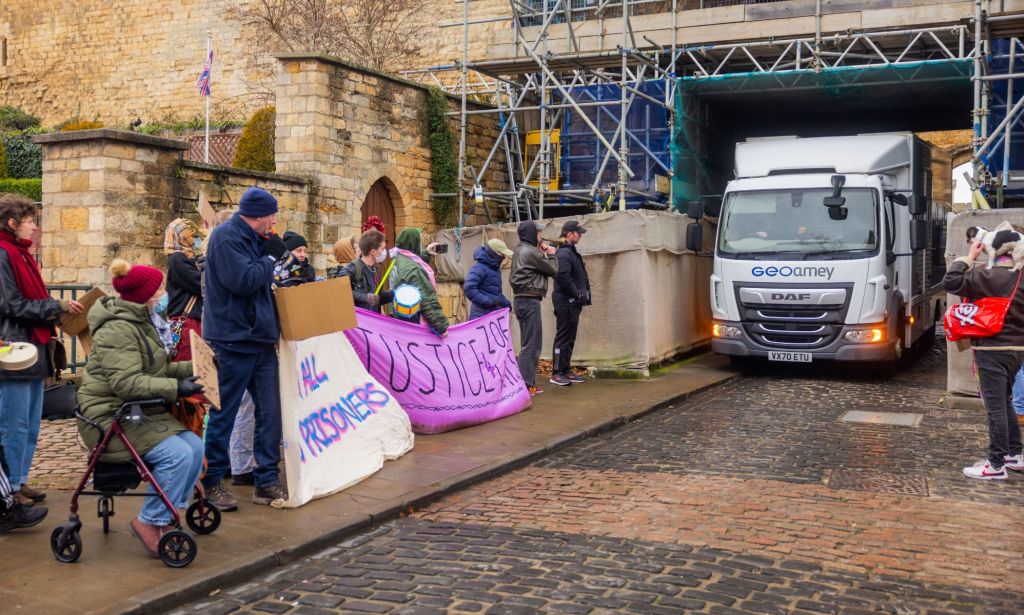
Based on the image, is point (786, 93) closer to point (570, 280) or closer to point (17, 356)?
point (570, 280)

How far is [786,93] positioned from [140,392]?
1583 centimetres

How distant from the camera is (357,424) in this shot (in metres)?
7.52

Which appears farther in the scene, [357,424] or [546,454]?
[546,454]

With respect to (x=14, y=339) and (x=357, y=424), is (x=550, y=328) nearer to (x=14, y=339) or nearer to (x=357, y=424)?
(x=357, y=424)

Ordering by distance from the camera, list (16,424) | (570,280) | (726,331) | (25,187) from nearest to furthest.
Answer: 1. (16,424)
2. (570,280)
3. (726,331)
4. (25,187)

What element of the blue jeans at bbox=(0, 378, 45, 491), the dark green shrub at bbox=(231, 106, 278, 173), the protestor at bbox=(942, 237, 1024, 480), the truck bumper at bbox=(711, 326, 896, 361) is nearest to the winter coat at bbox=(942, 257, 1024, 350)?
the protestor at bbox=(942, 237, 1024, 480)

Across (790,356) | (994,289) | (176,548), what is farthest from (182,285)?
(790,356)

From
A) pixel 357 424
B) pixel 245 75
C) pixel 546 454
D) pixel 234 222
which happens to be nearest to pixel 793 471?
pixel 546 454

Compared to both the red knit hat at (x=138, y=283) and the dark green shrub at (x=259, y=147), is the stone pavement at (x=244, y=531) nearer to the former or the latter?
the red knit hat at (x=138, y=283)

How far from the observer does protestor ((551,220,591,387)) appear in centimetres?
1212

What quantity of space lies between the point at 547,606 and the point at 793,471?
3.59 m

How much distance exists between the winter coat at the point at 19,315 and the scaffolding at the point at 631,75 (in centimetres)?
1121

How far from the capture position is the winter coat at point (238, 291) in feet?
19.9

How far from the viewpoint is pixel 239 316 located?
618 cm
